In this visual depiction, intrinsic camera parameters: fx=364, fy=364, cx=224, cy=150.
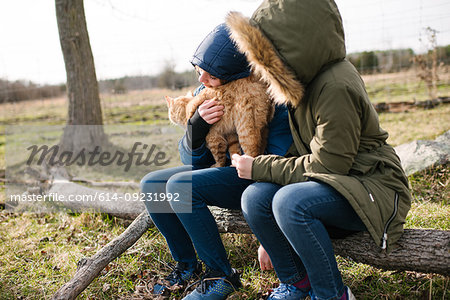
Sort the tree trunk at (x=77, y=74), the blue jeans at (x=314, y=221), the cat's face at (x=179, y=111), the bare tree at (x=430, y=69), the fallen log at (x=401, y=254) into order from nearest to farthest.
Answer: the blue jeans at (x=314, y=221), the fallen log at (x=401, y=254), the cat's face at (x=179, y=111), the tree trunk at (x=77, y=74), the bare tree at (x=430, y=69)

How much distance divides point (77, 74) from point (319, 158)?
627cm

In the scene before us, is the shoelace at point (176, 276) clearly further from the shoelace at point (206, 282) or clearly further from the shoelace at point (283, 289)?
the shoelace at point (283, 289)

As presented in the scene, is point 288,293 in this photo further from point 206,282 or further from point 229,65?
point 229,65

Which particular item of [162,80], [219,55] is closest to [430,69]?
[162,80]

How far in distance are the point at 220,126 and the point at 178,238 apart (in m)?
0.89

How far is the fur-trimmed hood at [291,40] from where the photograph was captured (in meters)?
1.91

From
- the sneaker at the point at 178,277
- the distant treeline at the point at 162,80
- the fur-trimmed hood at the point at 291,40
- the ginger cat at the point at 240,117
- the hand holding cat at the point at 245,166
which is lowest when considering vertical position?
the sneaker at the point at 178,277

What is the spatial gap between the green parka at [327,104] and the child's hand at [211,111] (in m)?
0.56

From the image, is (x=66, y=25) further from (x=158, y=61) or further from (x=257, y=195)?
(x=257, y=195)

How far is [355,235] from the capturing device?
2.25 m

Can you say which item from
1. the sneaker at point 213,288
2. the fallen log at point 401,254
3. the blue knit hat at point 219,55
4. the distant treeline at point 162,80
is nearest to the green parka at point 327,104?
the fallen log at point 401,254

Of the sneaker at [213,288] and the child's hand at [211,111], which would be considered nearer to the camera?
the sneaker at [213,288]

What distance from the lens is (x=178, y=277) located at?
2748 millimetres

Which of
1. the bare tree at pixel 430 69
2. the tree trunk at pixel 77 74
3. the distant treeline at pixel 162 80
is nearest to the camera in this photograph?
the tree trunk at pixel 77 74
